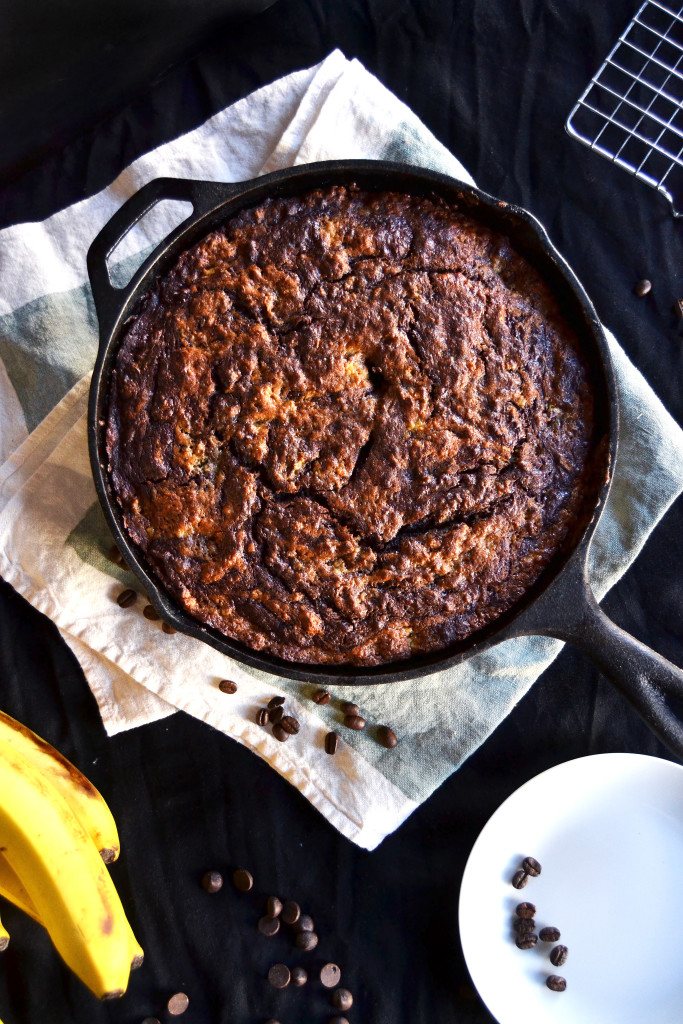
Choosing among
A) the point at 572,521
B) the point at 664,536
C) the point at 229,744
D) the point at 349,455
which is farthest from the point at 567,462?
the point at 229,744

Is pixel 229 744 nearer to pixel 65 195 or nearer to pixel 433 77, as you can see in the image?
pixel 65 195

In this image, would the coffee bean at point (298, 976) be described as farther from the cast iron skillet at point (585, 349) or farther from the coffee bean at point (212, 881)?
the cast iron skillet at point (585, 349)

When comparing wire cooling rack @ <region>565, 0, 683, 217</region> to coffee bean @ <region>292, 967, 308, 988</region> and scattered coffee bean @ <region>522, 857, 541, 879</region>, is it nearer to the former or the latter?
scattered coffee bean @ <region>522, 857, 541, 879</region>

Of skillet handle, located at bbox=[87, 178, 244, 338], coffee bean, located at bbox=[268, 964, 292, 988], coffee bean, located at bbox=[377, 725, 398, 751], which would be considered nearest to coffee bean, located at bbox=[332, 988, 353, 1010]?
coffee bean, located at bbox=[268, 964, 292, 988]

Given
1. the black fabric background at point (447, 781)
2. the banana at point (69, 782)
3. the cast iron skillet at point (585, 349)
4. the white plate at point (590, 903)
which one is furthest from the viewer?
the black fabric background at point (447, 781)

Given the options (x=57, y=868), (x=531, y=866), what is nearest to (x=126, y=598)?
(x=57, y=868)

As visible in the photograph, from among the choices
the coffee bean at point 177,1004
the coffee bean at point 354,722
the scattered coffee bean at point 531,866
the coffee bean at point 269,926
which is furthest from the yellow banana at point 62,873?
the scattered coffee bean at point 531,866
